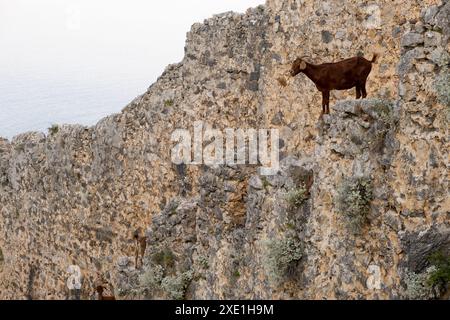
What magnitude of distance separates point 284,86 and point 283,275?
22.7ft

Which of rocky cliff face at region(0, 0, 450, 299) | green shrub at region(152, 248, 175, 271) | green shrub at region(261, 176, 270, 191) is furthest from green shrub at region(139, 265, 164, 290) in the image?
green shrub at region(261, 176, 270, 191)

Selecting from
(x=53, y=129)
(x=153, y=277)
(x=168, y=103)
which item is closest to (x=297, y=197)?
(x=153, y=277)

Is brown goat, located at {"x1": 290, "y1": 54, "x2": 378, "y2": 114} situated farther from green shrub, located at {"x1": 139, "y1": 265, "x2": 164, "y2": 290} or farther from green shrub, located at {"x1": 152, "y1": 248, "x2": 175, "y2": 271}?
green shrub, located at {"x1": 139, "y1": 265, "x2": 164, "y2": 290}

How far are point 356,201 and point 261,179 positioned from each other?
10.1 feet

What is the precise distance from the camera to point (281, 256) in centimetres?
980

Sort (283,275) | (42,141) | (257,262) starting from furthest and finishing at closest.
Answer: (42,141) → (257,262) → (283,275)

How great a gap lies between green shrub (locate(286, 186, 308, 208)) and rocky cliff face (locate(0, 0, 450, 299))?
0.02m

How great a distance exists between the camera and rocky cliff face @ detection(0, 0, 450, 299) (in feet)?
27.1

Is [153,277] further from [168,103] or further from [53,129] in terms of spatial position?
[53,129]

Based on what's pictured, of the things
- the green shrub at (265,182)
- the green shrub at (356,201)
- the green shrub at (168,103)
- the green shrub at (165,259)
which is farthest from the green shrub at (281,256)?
the green shrub at (168,103)

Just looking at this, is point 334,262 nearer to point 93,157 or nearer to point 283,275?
point 283,275

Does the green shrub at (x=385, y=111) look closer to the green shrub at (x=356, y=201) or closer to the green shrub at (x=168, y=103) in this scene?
the green shrub at (x=356, y=201)

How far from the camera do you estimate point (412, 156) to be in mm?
8172

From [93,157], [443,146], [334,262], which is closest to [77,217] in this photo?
[93,157]
